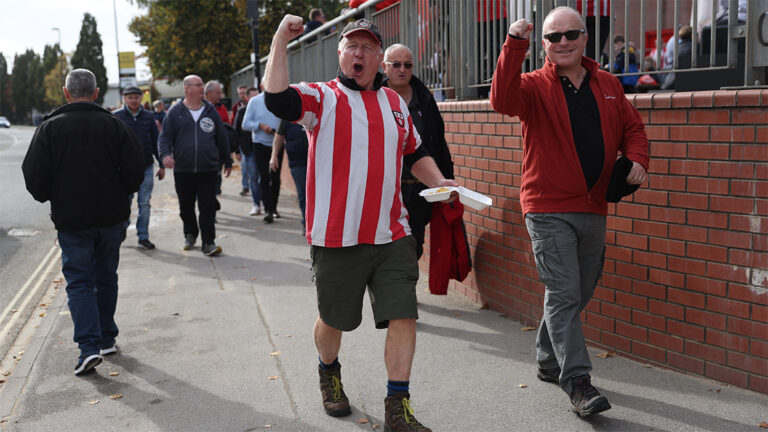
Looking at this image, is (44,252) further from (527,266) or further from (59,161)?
(527,266)

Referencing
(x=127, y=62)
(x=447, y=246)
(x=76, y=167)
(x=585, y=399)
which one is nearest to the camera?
(x=585, y=399)

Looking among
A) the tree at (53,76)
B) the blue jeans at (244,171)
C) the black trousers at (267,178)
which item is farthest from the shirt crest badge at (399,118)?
the tree at (53,76)

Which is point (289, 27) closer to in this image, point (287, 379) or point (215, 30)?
point (287, 379)

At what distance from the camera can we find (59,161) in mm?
5109

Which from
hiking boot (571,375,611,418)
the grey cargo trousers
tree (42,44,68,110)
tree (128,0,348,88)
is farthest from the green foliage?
hiking boot (571,375,611,418)

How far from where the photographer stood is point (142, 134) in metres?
10.0

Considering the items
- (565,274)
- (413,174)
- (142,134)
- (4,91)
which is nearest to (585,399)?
(565,274)

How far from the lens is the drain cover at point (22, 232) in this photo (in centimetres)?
1173

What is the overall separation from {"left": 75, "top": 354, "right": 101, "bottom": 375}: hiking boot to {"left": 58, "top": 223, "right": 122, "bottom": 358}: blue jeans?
4 cm

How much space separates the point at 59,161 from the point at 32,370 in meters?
1.37

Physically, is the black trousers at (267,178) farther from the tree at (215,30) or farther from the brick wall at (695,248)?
the tree at (215,30)

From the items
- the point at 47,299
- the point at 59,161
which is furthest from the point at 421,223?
the point at 47,299

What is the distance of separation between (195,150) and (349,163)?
560 centimetres

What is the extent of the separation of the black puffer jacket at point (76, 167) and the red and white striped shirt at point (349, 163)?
6.57ft
